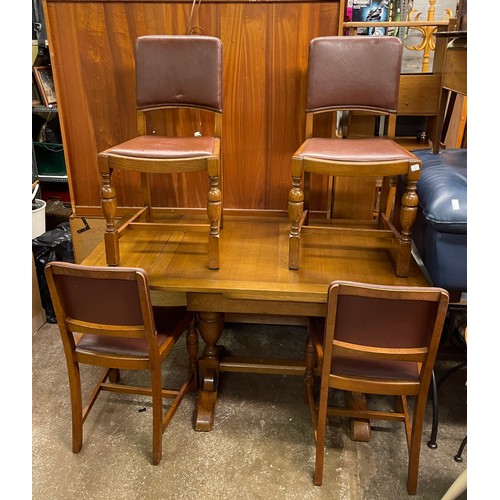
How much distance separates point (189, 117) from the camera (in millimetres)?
2223

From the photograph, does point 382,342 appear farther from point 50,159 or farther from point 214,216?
point 50,159

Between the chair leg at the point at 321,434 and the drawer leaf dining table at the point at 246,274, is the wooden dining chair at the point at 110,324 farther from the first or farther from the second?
the chair leg at the point at 321,434

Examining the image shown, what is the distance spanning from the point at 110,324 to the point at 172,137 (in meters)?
0.86

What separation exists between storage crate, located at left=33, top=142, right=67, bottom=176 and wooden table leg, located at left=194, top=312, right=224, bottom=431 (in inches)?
84.5

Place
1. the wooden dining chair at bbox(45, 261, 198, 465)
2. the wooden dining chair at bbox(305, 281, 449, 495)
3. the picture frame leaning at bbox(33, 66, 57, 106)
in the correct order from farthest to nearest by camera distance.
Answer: the picture frame leaning at bbox(33, 66, 57, 106), the wooden dining chair at bbox(45, 261, 198, 465), the wooden dining chair at bbox(305, 281, 449, 495)

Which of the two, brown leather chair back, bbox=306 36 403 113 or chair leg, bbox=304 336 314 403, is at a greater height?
brown leather chair back, bbox=306 36 403 113

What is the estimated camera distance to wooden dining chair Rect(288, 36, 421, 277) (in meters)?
1.62

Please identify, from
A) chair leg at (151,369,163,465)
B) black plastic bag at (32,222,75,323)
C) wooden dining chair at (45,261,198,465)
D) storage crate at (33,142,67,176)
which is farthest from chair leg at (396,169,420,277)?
storage crate at (33,142,67,176)

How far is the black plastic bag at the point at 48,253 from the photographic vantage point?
2539mm

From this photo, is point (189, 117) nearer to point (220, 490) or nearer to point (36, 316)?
point (36, 316)

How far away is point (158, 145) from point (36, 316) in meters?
1.34

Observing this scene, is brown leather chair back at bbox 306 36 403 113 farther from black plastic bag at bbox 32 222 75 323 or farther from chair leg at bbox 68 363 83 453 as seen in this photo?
black plastic bag at bbox 32 222 75 323

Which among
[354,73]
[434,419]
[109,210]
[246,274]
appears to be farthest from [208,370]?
[354,73]

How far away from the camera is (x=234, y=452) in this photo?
1731mm
